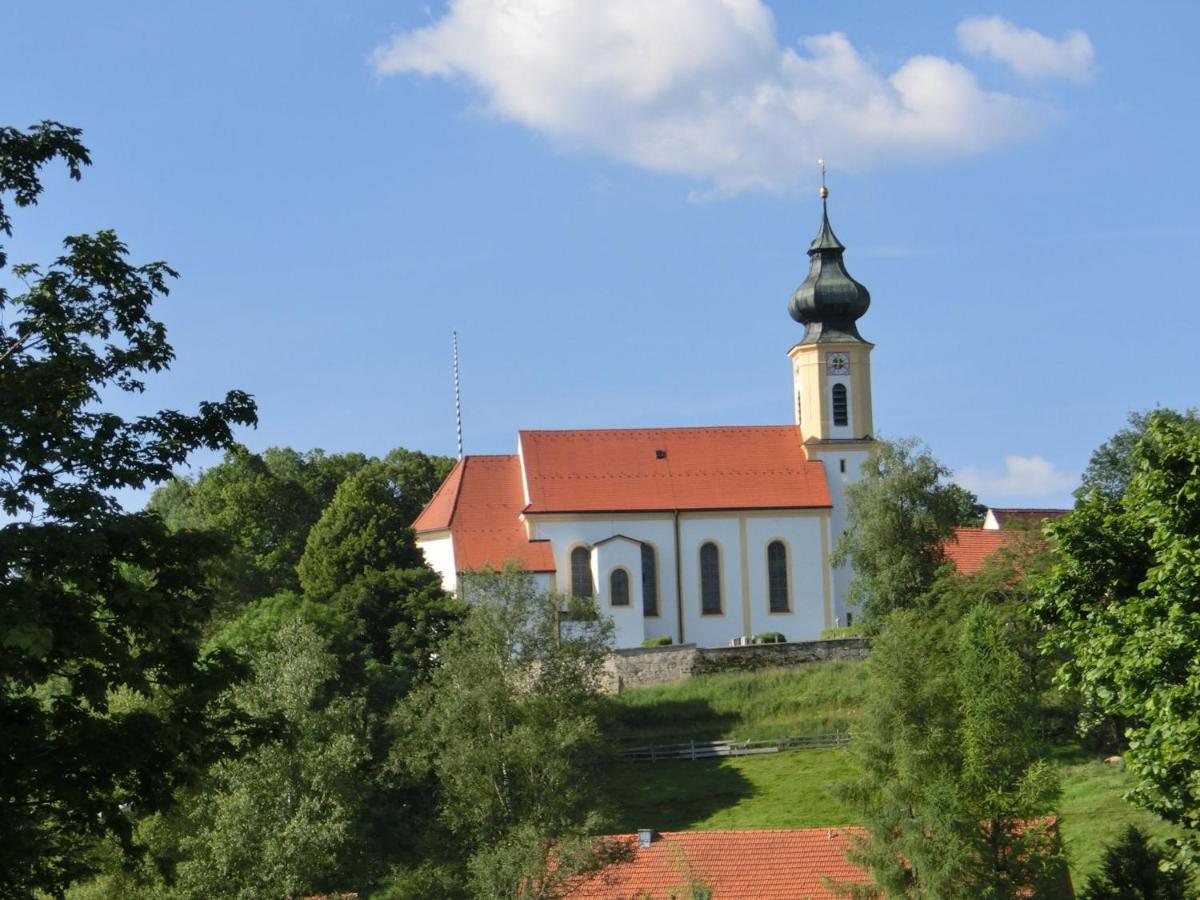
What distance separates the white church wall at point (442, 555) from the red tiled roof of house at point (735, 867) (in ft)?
64.7

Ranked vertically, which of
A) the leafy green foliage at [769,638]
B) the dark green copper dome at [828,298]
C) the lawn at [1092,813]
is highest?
the dark green copper dome at [828,298]

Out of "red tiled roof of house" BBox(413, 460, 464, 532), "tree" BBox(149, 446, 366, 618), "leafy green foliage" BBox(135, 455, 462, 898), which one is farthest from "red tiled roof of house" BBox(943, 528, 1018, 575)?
"tree" BBox(149, 446, 366, 618)

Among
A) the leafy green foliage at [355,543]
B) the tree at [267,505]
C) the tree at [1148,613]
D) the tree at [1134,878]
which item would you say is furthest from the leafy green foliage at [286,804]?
the tree at [267,505]

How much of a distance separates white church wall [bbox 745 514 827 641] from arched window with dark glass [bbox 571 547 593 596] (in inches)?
208

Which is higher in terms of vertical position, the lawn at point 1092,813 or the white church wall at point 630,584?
the white church wall at point 630,584

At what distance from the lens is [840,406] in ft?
192

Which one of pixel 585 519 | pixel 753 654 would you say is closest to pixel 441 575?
pixel 585 519

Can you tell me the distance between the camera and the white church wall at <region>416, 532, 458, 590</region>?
5453 cm

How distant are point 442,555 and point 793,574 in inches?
441

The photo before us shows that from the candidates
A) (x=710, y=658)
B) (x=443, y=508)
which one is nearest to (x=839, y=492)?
(x=710, y=658)

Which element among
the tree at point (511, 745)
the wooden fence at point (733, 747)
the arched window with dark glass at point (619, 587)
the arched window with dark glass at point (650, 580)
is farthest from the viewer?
the arched window with dark glass at point (650, 580)

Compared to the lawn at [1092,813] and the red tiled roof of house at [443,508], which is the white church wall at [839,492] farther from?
the lawn at [1092,813]

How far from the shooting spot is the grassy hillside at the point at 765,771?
3694 cm

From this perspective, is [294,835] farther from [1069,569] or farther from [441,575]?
[441,575]
